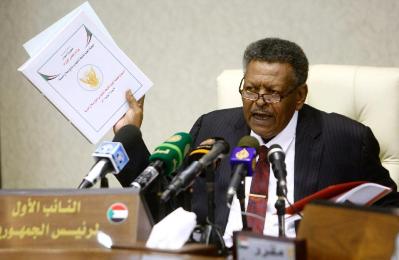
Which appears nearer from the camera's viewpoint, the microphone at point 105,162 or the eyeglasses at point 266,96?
the microphone at point 105,162

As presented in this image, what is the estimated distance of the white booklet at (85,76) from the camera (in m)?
2.24

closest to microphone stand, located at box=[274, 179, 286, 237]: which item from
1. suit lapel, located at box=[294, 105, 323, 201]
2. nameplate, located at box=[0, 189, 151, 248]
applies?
nameplate, located at box=[0, 189, 151, 248]

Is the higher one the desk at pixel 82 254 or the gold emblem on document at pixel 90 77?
the gold emblem on document at pixel 90 77

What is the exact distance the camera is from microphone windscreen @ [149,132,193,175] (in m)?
1.79

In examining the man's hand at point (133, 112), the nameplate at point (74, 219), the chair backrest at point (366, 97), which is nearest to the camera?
the nameplate at point (74, 219)

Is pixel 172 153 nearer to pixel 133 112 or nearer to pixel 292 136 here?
pixel 133 112

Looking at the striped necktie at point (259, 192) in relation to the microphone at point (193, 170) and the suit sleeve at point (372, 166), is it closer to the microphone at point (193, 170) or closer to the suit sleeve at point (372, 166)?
the suit sleeve at point (372, 166)

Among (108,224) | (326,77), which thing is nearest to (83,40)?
(108,224)

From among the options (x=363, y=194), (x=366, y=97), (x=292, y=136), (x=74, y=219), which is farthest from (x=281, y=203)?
(x=366, y=97)

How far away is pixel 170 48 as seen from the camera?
12.1ft

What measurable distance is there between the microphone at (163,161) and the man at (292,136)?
608mm

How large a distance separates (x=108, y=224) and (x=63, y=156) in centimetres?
246

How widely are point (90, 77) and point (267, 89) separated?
662 millimetres

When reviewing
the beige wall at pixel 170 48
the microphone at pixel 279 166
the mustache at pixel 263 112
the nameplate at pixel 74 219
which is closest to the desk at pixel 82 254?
the nameplate at pixel 74 219
